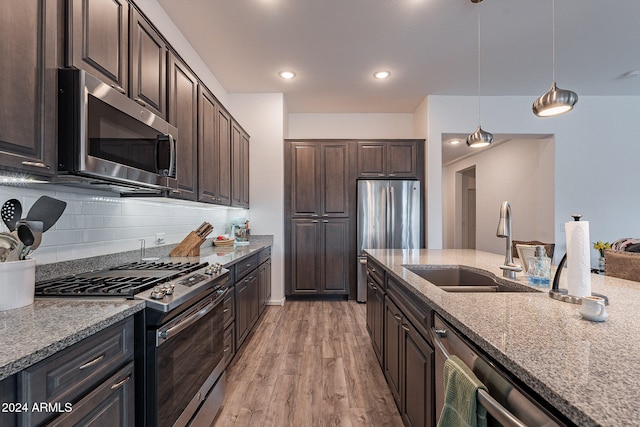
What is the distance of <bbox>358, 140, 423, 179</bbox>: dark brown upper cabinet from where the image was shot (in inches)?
173

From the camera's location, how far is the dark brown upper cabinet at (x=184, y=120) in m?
2.08

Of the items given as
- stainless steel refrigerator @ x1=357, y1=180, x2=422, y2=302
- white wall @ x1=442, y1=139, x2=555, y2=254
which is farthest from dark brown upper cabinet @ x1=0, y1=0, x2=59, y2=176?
white wall @ x1=442, y1=139, x2=555, y2=254

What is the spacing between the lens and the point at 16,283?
3.36 feet

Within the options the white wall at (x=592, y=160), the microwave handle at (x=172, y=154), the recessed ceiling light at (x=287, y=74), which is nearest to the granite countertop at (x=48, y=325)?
the microwave handle at (x=172, y=154)

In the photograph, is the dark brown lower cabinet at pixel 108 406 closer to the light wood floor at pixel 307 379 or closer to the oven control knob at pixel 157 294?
the oven control knob at pixel 157 294

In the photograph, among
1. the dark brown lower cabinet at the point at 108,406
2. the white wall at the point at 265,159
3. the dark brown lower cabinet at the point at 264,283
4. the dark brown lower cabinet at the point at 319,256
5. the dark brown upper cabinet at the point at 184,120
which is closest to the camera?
the dark brown lower cabinet at the point at 108,406

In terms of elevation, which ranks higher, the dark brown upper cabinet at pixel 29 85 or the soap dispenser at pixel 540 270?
the dark brown upper cabinet at pixel 29 85

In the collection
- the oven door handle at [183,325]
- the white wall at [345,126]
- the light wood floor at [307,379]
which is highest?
the white wall at [345,126]

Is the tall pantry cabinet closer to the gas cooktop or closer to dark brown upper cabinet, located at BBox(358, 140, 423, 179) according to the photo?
dark brown upper cabinet, located at BBox(358, 140, 423, 179)

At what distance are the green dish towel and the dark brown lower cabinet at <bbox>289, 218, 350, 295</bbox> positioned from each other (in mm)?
3471

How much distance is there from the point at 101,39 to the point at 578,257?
221 cm

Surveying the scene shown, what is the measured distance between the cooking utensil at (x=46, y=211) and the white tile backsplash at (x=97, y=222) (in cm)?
18

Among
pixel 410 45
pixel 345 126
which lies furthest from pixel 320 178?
pixel 410 45

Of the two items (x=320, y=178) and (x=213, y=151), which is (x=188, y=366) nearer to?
(x=213, y=151)
